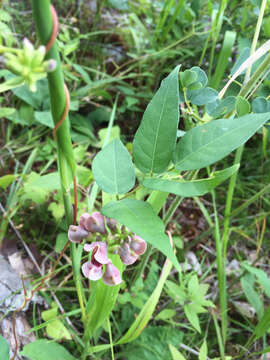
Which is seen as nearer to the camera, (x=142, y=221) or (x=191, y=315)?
(x=142, y=221)

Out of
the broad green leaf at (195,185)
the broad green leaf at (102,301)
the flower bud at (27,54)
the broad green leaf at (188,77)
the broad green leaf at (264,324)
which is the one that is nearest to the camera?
the flower bud at (27,54)

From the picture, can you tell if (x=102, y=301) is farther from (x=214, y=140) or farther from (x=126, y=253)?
(x=214, y=140)

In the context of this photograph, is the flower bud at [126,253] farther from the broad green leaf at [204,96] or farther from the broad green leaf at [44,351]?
the broad green leaf at [44,351]

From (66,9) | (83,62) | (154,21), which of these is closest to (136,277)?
(83,62)

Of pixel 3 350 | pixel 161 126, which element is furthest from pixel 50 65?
pixel 3 350

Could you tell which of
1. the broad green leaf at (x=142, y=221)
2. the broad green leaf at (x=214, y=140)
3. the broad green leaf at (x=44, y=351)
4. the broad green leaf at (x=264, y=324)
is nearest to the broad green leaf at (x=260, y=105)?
the broad green leaf at (x=214, y=140)

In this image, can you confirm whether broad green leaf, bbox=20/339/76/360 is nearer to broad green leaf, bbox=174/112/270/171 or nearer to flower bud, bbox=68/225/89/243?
flower bud, bbox=68/225/89/243

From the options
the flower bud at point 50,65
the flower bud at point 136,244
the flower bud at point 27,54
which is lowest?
the flower bud at point 136,244
